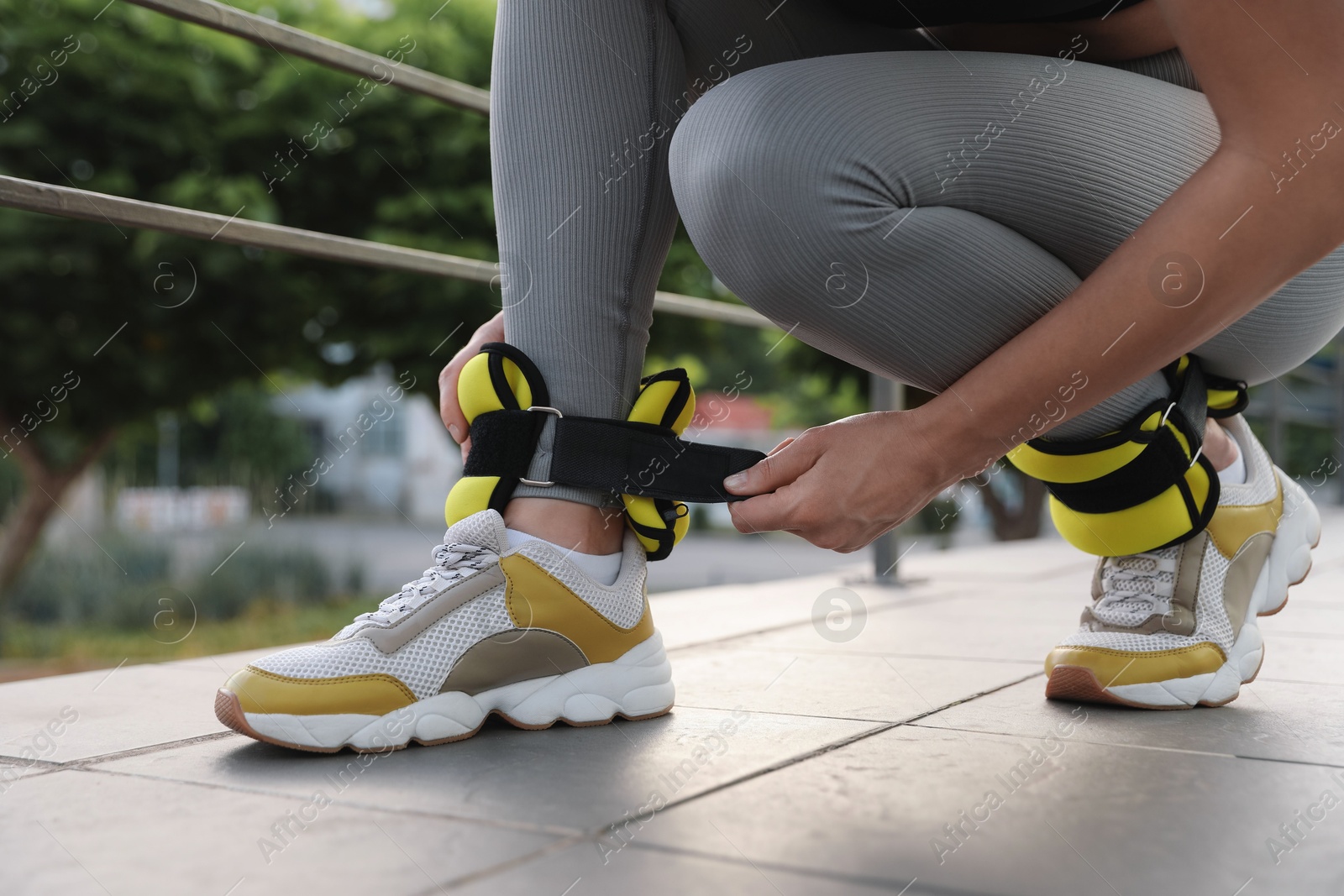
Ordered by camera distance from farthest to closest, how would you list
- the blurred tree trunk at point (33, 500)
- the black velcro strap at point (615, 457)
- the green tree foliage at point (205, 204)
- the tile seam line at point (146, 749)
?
the blurred tree trunk at point (33, 500) → the green tree foliage at point (205, 204) → the black velcro strap at point (615, 457) → the tile seam line at point (146, 749)

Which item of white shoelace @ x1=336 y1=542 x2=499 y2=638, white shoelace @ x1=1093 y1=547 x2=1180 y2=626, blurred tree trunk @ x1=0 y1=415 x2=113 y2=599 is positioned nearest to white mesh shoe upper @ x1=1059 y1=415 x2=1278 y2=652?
white shoelace @ x1=1093 y1=547 x2=1180 y2=626

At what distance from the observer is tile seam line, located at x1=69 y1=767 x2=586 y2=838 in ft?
1.89

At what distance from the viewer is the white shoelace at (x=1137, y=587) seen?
3.00ft

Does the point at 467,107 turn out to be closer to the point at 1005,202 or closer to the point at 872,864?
the point at 1005,202

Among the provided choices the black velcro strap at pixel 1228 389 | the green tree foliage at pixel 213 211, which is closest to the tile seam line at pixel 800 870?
the black velcro strap at pixel 1228 389

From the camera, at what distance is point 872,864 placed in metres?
0.53

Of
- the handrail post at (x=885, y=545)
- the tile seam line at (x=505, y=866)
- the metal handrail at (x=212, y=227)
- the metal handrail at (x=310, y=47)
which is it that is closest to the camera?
the tile seam line at (x=505, y=866)

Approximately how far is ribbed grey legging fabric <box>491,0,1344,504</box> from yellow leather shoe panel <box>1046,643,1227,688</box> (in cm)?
18

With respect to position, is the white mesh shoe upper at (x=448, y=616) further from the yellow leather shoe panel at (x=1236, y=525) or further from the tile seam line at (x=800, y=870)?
the yellow leather shoe panel at (x=1236, y=525)

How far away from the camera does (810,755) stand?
0.73 metres

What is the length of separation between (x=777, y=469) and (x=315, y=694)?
1.13 ft

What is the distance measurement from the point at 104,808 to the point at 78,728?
10.1 inches

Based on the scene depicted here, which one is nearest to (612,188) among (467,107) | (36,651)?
(467,107)

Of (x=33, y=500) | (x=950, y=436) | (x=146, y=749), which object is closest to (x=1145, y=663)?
(x=950, y=436)
